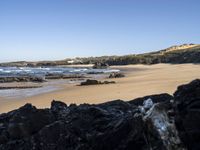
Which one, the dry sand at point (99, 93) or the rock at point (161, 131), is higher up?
the rock at point (161, 131)

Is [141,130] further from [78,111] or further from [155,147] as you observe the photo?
[78,111]

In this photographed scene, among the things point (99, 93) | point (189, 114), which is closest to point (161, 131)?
point (189, 114)

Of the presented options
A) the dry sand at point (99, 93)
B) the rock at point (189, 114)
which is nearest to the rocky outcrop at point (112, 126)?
the rock at point (189, 114)

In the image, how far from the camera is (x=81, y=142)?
23.5 feet

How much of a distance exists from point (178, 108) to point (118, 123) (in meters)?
1.12

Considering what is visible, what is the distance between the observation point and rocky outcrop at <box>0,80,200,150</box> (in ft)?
19.7

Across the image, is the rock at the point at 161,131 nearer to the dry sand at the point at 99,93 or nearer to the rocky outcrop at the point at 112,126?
the rocky outcrop at the point at 112,126

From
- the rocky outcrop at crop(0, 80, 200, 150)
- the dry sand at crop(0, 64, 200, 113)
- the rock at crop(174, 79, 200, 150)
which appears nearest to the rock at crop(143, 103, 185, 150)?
the rocky outcrop at crop(0, 80, 200, 150)

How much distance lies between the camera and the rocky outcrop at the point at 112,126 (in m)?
5.99

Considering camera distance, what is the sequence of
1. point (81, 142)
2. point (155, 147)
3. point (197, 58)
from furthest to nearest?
1. point (197, 58)
2. point (81, 142)
3. point (155, 147)

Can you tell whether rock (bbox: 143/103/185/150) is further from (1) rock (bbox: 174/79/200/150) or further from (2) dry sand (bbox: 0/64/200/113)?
(2) dry sand (bbox: 0/64/200/113)

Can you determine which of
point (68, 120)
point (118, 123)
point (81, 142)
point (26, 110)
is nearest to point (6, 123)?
point (26, 110)

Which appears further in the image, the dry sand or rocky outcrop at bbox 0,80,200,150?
the dry sand

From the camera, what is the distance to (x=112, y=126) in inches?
281
